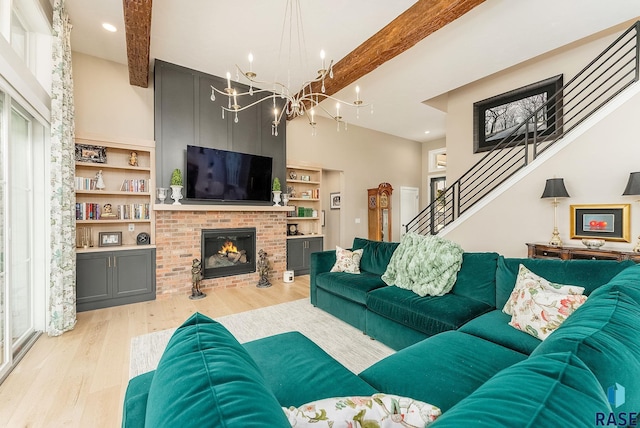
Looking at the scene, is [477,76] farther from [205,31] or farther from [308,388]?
[308,388]

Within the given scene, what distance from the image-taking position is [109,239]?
3764 mm

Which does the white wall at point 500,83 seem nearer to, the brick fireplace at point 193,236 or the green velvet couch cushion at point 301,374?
the brick fireplace at point 193,236

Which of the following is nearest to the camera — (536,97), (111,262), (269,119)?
(111,262)

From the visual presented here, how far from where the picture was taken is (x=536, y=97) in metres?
4.25

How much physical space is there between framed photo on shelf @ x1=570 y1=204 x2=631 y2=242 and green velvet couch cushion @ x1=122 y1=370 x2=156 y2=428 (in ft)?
13.9

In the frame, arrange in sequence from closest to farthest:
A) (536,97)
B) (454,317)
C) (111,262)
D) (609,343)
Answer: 1. (609,343)
2. (454,317)
3. (111,262)
4. (536,97)

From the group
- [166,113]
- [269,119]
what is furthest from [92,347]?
[269,119]

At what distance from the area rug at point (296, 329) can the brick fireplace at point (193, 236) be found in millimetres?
1268

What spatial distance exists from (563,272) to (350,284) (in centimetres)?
175

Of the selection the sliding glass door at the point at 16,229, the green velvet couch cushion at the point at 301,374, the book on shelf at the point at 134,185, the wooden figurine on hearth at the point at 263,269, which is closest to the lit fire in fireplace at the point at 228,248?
the wooden figurine on hearth at the point at 263,269

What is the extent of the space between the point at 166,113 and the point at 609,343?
4.82m

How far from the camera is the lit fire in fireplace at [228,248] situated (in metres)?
4.63

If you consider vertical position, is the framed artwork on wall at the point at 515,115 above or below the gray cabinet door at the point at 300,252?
above

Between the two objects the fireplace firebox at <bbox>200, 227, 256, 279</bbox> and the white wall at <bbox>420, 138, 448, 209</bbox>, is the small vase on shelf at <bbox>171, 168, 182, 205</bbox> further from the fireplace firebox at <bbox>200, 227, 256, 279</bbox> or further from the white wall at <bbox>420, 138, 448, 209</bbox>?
the white wall at <bbox>420, 138, 448, 209</bbox>
